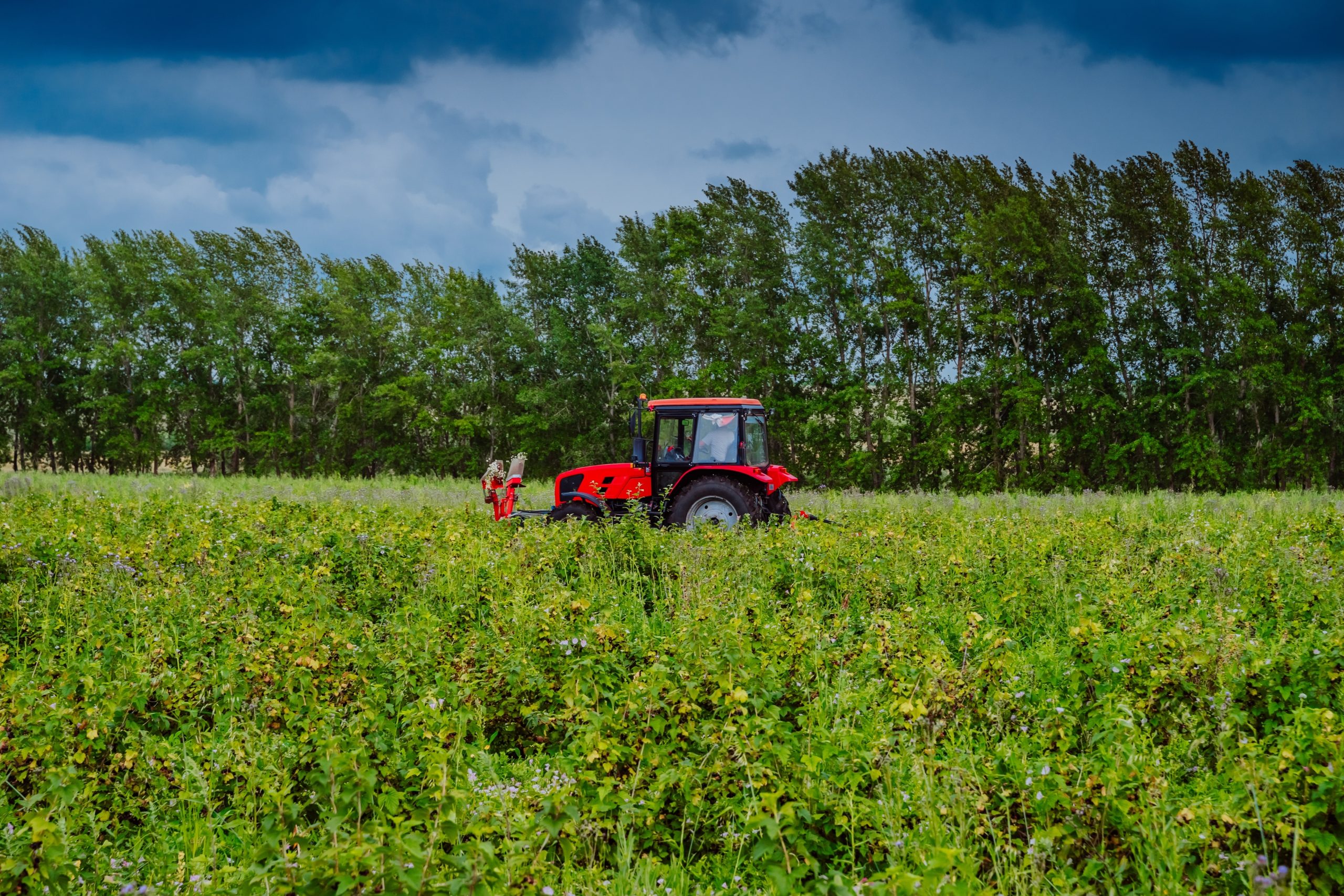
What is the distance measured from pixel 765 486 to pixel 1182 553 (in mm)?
4649

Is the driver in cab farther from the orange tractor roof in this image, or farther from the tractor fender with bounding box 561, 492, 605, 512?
the tractor fender with bounding box 561, 492, 605, 512

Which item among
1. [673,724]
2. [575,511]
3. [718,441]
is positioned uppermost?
[718,441]

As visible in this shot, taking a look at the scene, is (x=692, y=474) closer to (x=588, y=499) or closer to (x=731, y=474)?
(x=731, y=474)

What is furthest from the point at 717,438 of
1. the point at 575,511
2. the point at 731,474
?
the point at 575,511

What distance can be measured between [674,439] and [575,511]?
1.62 m

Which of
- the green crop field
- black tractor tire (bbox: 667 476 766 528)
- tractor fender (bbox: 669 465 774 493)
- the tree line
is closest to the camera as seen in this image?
the green crop field

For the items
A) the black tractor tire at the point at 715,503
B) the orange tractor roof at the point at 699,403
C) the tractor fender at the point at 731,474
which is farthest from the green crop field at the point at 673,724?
the orange tractor roof at the point at 699,403

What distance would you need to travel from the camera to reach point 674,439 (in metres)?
10.6

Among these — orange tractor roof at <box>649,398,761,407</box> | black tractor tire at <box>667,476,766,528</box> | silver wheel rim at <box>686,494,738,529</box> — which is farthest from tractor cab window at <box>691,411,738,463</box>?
silver wheel rim at <box>686,494,738,529</box>

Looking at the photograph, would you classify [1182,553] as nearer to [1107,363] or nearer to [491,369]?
[1107,363]

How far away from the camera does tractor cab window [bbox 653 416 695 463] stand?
34.3ft

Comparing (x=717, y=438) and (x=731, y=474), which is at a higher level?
(x=717, y=438)

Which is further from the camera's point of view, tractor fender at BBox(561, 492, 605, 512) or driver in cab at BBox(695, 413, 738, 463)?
tractor fender at BBox(561, 492, 605, 512)

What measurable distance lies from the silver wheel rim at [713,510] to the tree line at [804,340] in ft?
52.9
